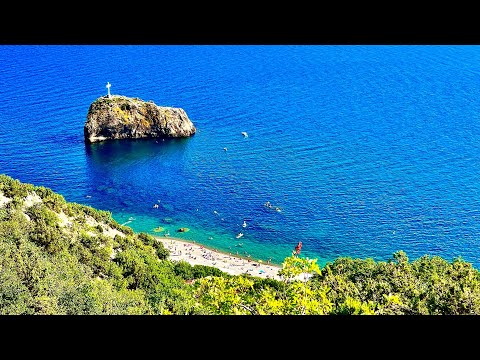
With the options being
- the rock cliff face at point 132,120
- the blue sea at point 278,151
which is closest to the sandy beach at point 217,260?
the blue sea at point 278,151

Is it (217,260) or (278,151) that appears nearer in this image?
(217,260)

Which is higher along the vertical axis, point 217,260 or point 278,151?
point 278,151

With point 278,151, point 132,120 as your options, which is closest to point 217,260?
point 278,151

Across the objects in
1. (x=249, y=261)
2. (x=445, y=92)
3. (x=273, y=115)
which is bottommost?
(x=249, y=261)

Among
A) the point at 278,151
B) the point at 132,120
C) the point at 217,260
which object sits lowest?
the point at 217,260

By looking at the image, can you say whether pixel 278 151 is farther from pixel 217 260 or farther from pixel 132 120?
pixel 217 260
